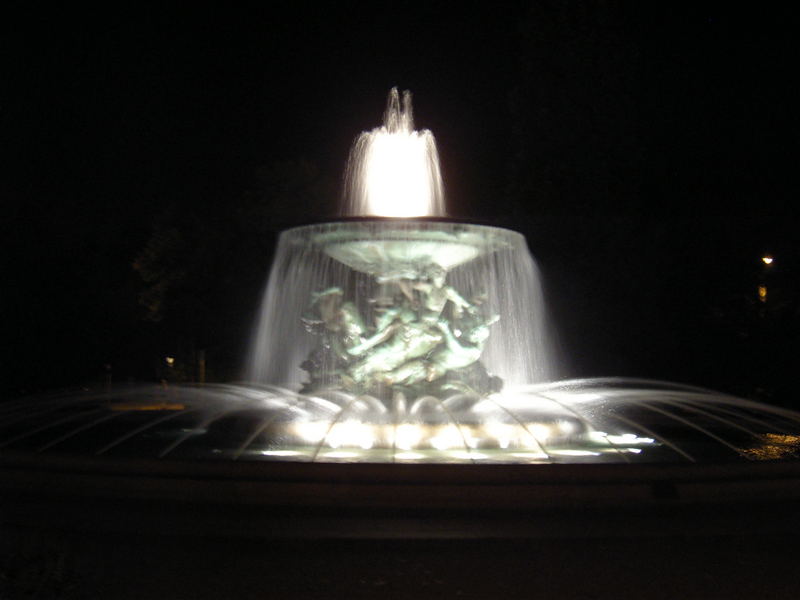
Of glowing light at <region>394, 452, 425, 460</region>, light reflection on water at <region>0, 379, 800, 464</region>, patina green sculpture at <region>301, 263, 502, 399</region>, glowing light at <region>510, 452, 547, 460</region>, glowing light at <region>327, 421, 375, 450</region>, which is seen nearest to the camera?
glowing light at <region>394, 452, 425, 460</region>

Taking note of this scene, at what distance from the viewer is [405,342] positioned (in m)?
14.9

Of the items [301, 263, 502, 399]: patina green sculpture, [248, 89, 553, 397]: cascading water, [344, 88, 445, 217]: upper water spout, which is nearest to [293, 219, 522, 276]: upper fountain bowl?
[248, 89, 553, 397]: cascading water

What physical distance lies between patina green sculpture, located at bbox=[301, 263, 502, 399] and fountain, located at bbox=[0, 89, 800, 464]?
2 centimetres

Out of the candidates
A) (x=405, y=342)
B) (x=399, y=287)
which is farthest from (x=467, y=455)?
(x=399, y=287)

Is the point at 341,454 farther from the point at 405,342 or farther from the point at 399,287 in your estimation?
the point at 399,287

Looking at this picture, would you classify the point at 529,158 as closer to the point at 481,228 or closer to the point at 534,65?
the point at 534,65

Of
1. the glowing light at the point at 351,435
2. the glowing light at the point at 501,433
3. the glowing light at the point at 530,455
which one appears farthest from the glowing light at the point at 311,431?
the glowing light at the point at 530,455

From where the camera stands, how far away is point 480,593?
18.9 feet

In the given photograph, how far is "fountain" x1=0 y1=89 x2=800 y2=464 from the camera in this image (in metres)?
11.7

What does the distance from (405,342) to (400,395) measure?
→ 2.84ft

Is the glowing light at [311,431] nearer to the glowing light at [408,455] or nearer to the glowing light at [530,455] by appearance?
the glowing light at [408,455]

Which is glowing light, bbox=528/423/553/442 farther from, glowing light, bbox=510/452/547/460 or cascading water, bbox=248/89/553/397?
cascading water, bbox=248/89/553/397

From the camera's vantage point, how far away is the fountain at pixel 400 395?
38.4 ft

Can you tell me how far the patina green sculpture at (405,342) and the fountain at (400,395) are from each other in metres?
0.02
